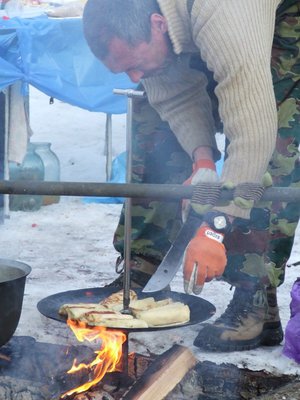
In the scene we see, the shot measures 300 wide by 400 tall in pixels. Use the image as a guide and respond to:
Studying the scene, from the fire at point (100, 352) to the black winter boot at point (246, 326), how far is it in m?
0.71

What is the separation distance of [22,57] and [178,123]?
111 inches

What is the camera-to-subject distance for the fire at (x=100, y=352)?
297 centimetres

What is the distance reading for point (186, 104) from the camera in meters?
3.66

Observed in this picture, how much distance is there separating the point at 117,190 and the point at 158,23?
863mm

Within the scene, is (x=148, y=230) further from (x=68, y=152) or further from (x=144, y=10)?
(x=68, y=152)

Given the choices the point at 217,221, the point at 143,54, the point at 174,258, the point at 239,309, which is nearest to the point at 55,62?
the point at 239,309

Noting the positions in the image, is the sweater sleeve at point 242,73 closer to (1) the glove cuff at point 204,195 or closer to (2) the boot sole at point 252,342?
(1) the glove cuff at point 204,195

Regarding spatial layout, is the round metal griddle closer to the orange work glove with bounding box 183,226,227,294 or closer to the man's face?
the orange work glove with bounding box 183,226,227,294

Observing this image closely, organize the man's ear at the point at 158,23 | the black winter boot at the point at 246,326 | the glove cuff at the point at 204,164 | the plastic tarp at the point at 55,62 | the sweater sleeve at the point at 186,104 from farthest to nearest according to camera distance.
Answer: the plastic tarp at the point at 55,62, the black winter boot at the point at 246,326, the sweater sleeve at the point at 186,104, the glove cuff at the point at 204,164, the man's ear at the point at 158,23

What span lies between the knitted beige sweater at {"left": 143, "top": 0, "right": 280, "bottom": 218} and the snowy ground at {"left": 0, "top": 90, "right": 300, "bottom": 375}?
3.77ft

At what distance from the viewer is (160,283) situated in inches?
118

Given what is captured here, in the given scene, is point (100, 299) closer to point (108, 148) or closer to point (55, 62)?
point (55, 62)

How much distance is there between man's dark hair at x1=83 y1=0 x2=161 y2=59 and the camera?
2.88 meters

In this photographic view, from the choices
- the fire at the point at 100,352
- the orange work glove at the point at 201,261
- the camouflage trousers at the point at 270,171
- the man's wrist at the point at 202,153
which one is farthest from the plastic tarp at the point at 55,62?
the orange work glove at the point at 201,261
